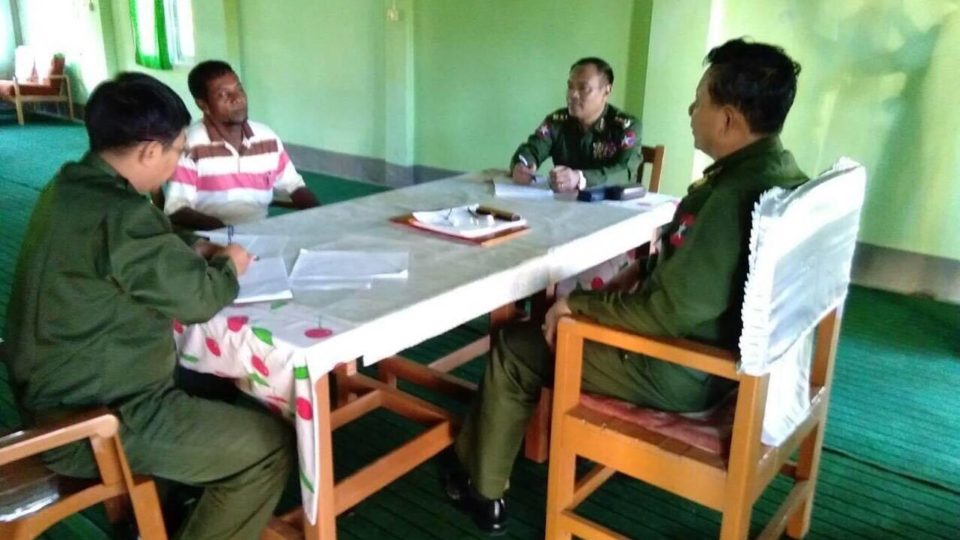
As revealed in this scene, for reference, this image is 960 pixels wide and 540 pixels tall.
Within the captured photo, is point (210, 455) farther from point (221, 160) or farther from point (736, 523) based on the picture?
point (221, 160)

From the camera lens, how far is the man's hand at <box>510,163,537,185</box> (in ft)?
8.52

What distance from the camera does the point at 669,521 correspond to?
1.97 meters

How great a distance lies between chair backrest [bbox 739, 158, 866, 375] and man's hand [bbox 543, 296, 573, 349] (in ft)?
1.26

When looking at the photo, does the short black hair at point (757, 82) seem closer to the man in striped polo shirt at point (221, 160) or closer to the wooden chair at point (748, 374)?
the wooden chair at point (748, 374)

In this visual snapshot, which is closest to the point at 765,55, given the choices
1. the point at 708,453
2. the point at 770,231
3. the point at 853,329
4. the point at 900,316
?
the point at 770,231

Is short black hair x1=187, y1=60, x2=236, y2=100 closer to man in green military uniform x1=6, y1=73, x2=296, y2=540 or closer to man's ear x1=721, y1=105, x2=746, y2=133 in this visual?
man in green military uniform x1=6, y1=73, x2=296, y2=540

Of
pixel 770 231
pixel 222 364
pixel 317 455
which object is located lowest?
pixel 317 455

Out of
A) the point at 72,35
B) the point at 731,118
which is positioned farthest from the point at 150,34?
the point at 731,118

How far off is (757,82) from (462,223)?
79 cm

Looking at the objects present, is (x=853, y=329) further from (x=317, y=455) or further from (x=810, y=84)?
(x=317, y=455)

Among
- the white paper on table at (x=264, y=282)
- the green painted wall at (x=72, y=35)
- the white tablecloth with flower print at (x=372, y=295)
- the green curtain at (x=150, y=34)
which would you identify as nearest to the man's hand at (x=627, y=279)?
the white tablecloth with flower print at (x=372, y=295)

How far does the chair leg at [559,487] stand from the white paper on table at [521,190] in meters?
0.95

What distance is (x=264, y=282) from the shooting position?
1.57 meters

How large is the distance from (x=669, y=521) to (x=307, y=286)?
3.61ft
